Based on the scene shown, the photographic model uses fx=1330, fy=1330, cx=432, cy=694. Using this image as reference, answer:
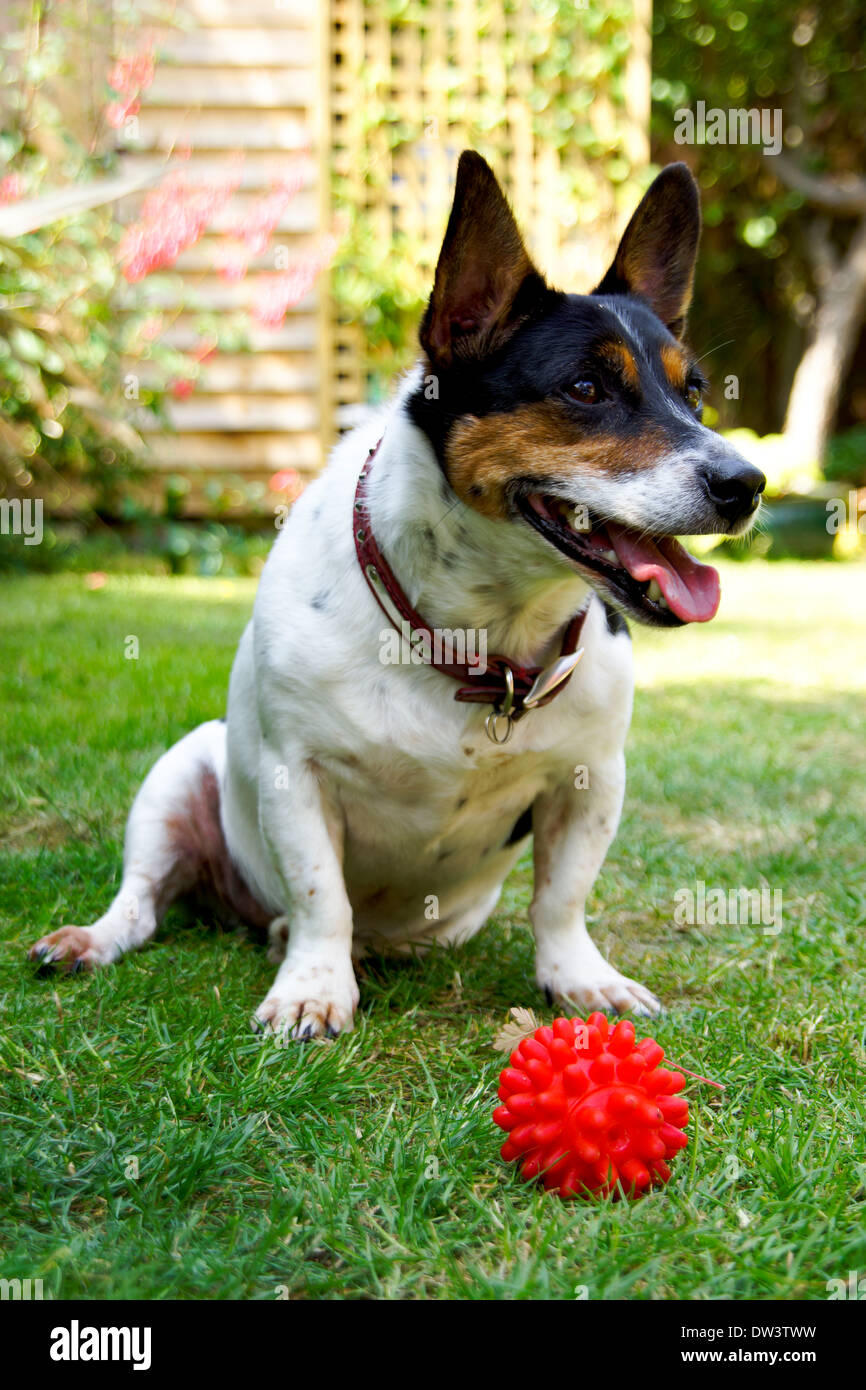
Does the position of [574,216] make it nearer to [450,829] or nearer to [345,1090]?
[450,829]

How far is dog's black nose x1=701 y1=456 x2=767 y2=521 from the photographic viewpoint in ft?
6.70

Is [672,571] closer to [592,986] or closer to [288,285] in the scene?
[592,986]

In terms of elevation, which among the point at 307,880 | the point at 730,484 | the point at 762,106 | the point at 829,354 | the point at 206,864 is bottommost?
the point at 206,864

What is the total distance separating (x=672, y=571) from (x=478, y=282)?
0.57m

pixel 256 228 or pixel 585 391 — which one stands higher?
pixel 256 228

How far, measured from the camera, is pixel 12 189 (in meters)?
7.02

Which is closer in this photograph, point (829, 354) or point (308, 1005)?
point (308, 1005)

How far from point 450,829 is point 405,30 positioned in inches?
313

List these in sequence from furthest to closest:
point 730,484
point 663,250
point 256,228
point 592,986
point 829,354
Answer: point 829,354 → point 256,228 → point 663,250 → point 592,986 → point 730,484

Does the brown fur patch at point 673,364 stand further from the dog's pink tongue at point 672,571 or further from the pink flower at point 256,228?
the pink flower at point 256,228

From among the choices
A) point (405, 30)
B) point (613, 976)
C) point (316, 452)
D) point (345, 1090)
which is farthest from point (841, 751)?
point (405, 30)

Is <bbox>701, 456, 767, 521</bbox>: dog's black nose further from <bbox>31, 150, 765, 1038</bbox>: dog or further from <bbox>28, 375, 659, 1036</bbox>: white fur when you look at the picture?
<bbox>28, 375, 659, 1036</bbox>: white fur

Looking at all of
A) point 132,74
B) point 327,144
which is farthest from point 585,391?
point 327,144

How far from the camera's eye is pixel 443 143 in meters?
8.85
